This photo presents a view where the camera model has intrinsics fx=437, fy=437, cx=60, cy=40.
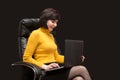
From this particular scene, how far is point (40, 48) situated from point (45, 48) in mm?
63

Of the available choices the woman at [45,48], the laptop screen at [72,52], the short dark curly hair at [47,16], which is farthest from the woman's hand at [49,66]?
the short dark curly hair at [47,16]

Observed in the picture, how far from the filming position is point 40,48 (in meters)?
5.27

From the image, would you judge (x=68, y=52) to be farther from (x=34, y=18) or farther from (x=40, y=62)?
(x=34, y=18)

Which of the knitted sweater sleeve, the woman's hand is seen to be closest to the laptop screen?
the woman's hand

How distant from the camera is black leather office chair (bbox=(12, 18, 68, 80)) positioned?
4988 millimetres

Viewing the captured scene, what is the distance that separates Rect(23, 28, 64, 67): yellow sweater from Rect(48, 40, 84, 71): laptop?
0.28 meters

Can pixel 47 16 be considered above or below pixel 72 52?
above

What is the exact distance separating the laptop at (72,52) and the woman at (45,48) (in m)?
0.12

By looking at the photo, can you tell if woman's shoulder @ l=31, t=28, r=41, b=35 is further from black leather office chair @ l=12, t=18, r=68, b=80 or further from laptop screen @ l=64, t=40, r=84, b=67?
laptop screen @ l=64, t=40, r=84, b=67

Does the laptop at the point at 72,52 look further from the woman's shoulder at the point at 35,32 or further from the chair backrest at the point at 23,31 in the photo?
the chair backrest at the point at 23,31

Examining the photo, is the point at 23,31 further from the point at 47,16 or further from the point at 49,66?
the point at 49,66

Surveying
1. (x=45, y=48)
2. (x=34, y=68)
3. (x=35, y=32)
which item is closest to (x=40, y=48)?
(x=45, y=48)

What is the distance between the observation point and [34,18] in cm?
569

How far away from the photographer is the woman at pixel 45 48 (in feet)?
17.1
